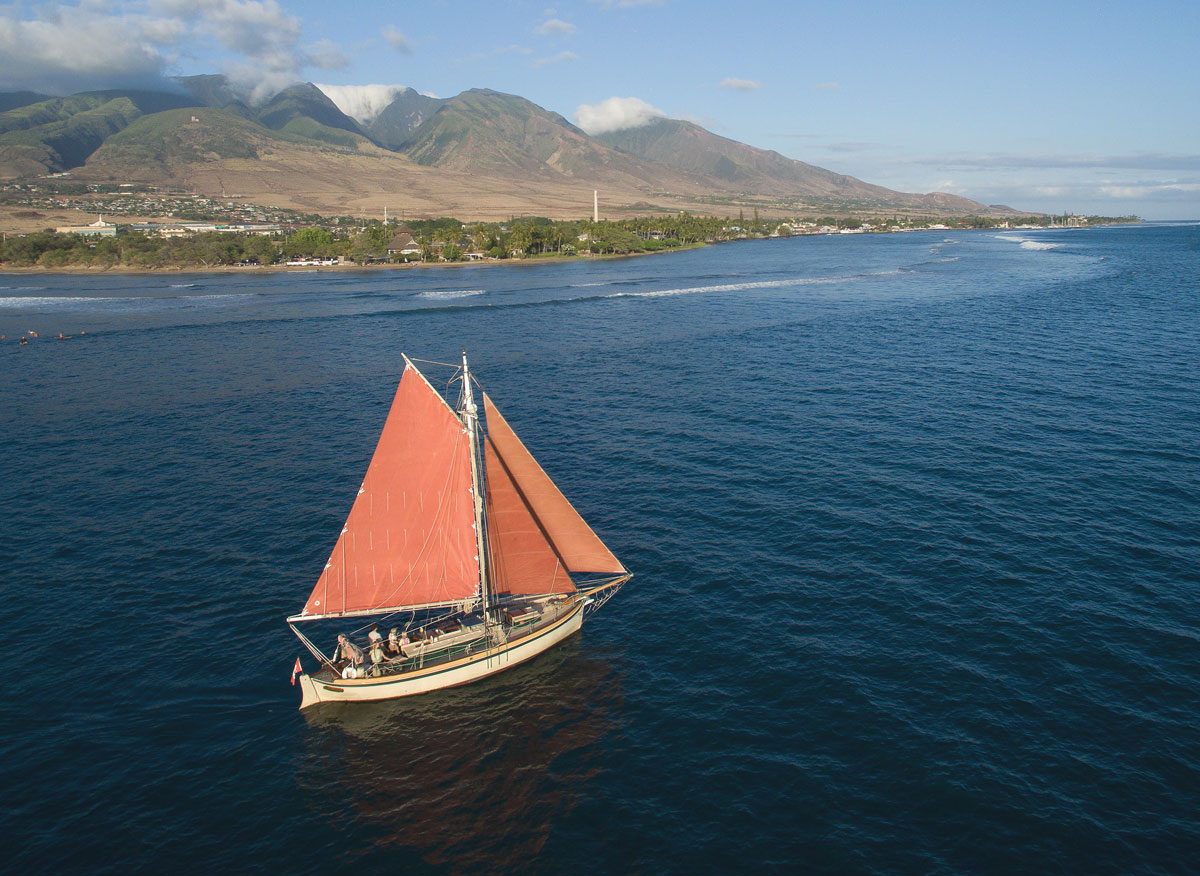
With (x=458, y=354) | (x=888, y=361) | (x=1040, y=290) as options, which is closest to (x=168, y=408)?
(x=458, y=354)

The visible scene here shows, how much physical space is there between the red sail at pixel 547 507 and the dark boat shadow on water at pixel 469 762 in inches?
213

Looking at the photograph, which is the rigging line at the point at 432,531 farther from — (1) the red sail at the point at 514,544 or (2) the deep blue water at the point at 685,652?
(2) the deep blue water at the point at 685,652

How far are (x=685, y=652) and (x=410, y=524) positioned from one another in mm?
16016

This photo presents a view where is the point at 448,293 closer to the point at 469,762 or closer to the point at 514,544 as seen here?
the point at 514,544

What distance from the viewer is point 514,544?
3969 centimetres

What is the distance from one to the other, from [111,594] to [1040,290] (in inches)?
7282

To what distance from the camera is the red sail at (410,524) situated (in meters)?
36.8

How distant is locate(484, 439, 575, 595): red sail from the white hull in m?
2.54

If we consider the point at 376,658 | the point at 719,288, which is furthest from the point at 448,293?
the point at 376,658

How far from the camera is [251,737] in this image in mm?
33406

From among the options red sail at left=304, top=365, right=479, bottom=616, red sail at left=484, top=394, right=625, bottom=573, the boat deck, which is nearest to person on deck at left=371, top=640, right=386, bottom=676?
the boat deck

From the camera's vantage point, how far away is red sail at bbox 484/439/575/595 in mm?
39406

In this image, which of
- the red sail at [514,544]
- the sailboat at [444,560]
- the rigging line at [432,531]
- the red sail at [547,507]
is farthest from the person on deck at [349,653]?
the red sail at [547,507]

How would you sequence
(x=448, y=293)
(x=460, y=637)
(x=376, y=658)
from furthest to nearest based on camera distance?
(x=448, y=293), (x=460, y=637), (x=376, y=658)
